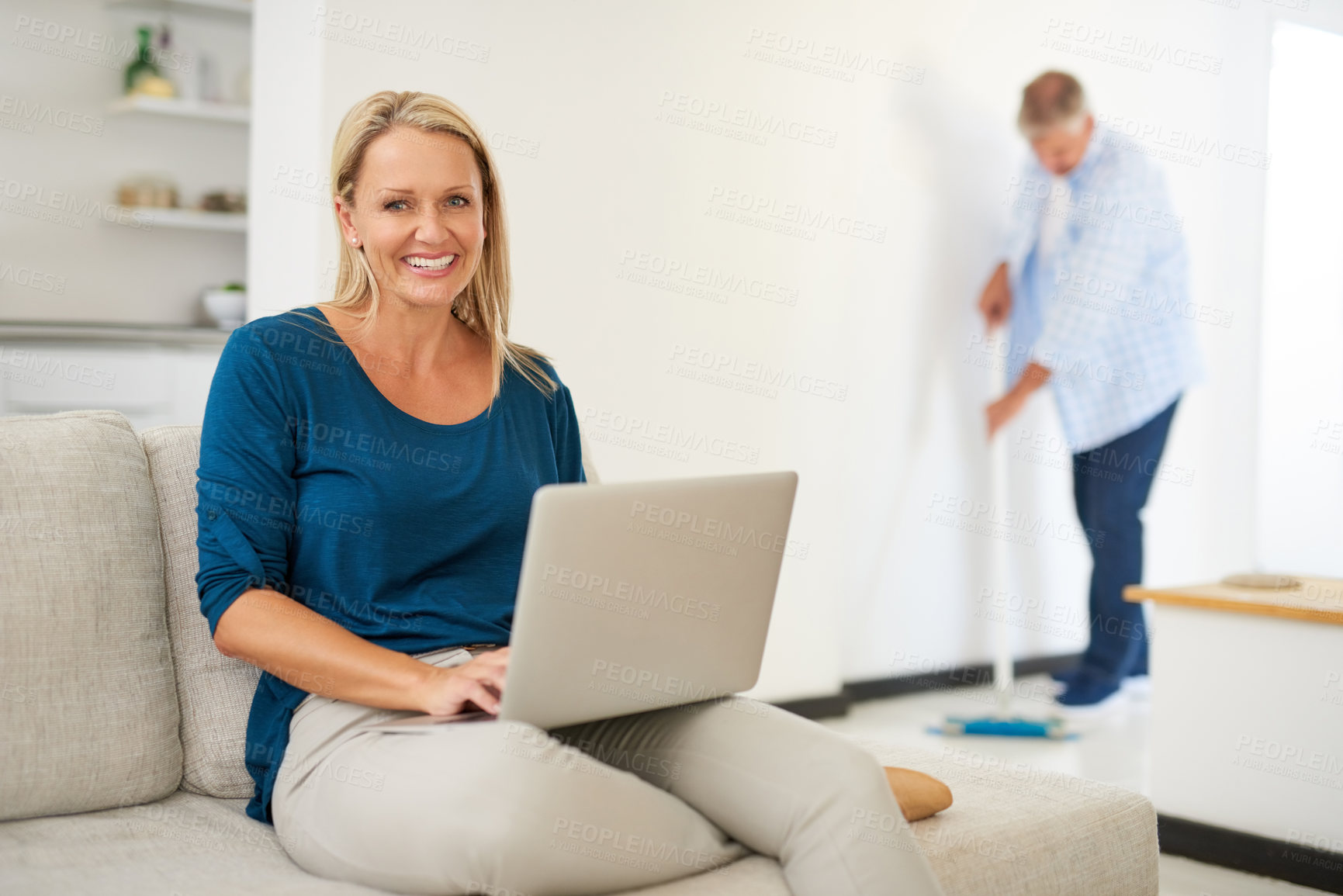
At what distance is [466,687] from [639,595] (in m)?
0.22

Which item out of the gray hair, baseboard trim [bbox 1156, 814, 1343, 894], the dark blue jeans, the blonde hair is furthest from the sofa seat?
the gray hair

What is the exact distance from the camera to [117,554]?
4.83 ft

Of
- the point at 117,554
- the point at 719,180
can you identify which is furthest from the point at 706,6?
the point at 117,554

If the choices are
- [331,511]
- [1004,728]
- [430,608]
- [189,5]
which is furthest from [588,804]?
[189,5]

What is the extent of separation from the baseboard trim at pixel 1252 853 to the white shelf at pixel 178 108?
3.49m

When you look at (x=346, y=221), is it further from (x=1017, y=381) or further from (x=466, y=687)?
(x=1017, y=381)

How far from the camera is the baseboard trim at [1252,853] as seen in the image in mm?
2260

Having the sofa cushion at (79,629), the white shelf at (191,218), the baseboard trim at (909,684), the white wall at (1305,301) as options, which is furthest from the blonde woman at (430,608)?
the white wall at (1305,301)

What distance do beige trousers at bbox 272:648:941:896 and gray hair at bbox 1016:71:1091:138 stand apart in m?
2.89

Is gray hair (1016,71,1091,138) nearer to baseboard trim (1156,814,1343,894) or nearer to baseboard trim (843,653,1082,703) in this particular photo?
baseboard trim (843,653,1082,703)

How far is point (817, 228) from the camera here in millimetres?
3418

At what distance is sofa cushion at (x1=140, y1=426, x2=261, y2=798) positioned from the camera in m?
1.52

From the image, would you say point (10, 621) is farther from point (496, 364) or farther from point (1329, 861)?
point (1329, 861)

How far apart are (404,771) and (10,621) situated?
540 millimetres
